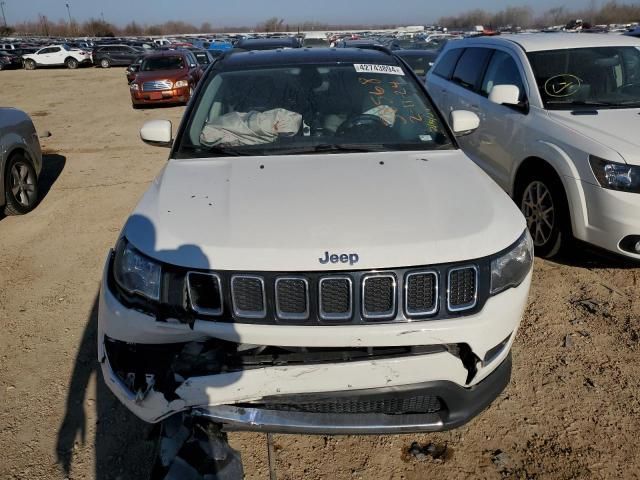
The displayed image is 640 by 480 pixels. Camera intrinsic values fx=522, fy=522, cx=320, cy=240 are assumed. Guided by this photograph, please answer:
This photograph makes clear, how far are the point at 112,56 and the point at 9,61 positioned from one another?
732cm

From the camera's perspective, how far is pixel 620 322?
349 cm

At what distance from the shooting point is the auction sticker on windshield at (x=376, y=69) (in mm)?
3525

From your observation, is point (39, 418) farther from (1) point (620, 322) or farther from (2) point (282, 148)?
(1) point (620, 322)

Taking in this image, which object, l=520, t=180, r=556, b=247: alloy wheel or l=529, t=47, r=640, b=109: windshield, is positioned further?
l=529, t=47, r=640, b=109: windshield

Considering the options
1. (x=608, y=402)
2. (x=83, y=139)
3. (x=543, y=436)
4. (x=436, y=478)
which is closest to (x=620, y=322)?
(x=608, y=402)

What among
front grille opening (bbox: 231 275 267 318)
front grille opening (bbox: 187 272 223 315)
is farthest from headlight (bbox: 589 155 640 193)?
front grille opening (bbox: 187 272 223 315)

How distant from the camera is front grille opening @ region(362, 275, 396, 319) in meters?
1.99

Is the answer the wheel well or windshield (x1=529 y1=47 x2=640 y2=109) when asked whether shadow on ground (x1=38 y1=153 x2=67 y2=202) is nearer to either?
the wheel well

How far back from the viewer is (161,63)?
16.0 m

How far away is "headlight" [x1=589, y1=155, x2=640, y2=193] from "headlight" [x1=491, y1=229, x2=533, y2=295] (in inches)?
70.1

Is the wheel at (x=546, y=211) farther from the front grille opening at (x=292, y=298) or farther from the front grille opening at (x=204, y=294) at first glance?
the front grille opening at (x=204, y=294)

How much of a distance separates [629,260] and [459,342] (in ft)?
7.90

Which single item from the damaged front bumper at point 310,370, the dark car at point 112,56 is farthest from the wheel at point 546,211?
the dark car at point 112,56

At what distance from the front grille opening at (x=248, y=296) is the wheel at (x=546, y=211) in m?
2.94
